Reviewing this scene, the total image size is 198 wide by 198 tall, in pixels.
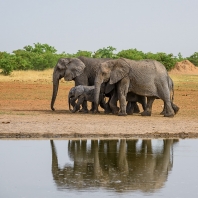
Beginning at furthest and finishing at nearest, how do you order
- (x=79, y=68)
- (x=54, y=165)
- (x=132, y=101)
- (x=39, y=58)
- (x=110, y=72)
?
(x=39, y=58), (x=79, y=68), (x=132, y=101), (x=110, y=72), (x=54, y=165)

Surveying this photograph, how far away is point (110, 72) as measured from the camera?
21.1m

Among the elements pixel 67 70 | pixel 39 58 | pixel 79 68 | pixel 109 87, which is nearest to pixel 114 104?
pixel 109 87

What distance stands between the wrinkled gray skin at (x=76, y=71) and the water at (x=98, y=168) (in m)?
7.14

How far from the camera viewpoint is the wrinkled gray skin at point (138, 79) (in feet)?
68.6

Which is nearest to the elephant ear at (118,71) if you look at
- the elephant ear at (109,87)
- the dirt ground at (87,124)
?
the elephant ear at (109,87)

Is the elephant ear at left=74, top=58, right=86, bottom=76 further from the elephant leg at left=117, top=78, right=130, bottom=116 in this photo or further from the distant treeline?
the distant treeline

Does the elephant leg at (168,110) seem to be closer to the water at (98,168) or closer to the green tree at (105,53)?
the water at (98,168)

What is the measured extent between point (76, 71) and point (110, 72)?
176cm

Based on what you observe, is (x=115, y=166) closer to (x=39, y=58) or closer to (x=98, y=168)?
(x=98, y=168)

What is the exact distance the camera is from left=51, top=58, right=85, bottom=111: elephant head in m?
22.5

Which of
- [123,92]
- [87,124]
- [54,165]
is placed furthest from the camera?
[123,92]

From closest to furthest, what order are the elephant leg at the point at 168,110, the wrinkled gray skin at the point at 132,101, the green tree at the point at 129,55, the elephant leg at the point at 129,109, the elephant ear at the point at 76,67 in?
1. the elephant leg at the point at 168,110
2. the wrinkled gray skin at the point at 132,101
3. the elephant leg at the point at 129,109
4. the elephant ear at the point at 76,67
5. the green tree at the point at 129,55

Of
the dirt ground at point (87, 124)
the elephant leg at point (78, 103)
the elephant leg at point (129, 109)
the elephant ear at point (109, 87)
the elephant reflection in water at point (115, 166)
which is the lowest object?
the elephant reflection in water at point (115, 166)

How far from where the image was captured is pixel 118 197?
386 inches
